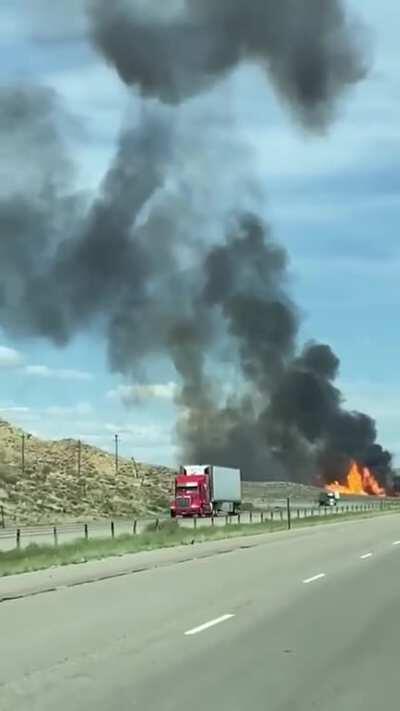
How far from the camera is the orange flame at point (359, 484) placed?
153625 mm

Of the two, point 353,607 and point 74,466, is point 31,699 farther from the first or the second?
point 74,466

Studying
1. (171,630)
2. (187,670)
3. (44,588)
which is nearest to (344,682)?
(187,670)

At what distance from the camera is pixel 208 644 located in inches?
503

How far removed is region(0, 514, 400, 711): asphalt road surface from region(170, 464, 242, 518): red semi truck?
52.1m

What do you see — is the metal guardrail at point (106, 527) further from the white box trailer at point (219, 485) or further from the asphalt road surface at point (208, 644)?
the asphalt road surface at point (208, 644)

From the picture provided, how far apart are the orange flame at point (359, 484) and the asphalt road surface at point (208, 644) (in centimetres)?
13090

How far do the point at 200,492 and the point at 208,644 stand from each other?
6438 cm

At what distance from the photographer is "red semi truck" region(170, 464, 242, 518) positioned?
76.2 metres

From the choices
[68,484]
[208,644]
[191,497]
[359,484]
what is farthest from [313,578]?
[359,484]

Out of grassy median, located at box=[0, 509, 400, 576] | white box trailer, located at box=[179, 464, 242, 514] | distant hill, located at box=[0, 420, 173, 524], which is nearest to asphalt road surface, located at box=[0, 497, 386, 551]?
white box trailer, located at box=[179, 464, 242, 514]

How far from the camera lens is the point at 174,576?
961 inches

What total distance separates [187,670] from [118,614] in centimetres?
580

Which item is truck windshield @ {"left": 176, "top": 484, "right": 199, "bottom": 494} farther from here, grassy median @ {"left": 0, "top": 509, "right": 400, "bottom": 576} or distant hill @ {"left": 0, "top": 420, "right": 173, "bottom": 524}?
grassy median @ {"left": 0, "top": 509, "right": 400, "bottom": 576}

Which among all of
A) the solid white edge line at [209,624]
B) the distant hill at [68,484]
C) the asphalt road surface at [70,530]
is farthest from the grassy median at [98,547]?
the distant hill at [68,484]
